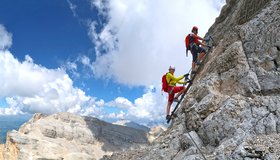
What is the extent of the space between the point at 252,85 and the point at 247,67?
57.7 inches

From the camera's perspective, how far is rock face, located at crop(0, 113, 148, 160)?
2677 inches

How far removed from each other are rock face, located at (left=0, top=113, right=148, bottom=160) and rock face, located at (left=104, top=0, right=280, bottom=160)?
169ft

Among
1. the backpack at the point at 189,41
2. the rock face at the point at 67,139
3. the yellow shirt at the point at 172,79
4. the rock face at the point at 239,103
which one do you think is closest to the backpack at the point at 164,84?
the yellow shirt at the point at 172,79

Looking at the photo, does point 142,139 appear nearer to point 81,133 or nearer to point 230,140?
point 81,133

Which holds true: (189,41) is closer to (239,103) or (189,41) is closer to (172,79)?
(172,79)

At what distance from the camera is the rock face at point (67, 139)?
68.0 metres

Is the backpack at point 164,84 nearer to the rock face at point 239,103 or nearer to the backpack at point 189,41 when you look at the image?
the rock face at point 239,103

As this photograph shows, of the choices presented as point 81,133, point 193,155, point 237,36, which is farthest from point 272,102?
point 81,133

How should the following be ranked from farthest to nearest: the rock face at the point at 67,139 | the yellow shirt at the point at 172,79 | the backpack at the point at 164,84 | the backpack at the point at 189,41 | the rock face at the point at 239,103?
the rock face at the point at 67,139, the backpack at the point at 189,41, the backpack at the point at 164,84, the yellow shirt at the point at 172,79, the rock face at the point at 239,103

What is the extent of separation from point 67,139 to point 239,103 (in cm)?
7220

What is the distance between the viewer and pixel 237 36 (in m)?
21.3

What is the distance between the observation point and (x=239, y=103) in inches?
682

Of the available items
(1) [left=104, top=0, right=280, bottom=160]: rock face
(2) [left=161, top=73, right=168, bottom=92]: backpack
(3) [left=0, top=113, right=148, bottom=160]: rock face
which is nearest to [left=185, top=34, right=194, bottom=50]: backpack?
(1) [left=104, top=0, right=280, bottom=160]: rock face

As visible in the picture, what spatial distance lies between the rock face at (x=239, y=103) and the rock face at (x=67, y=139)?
51552 millimetres
